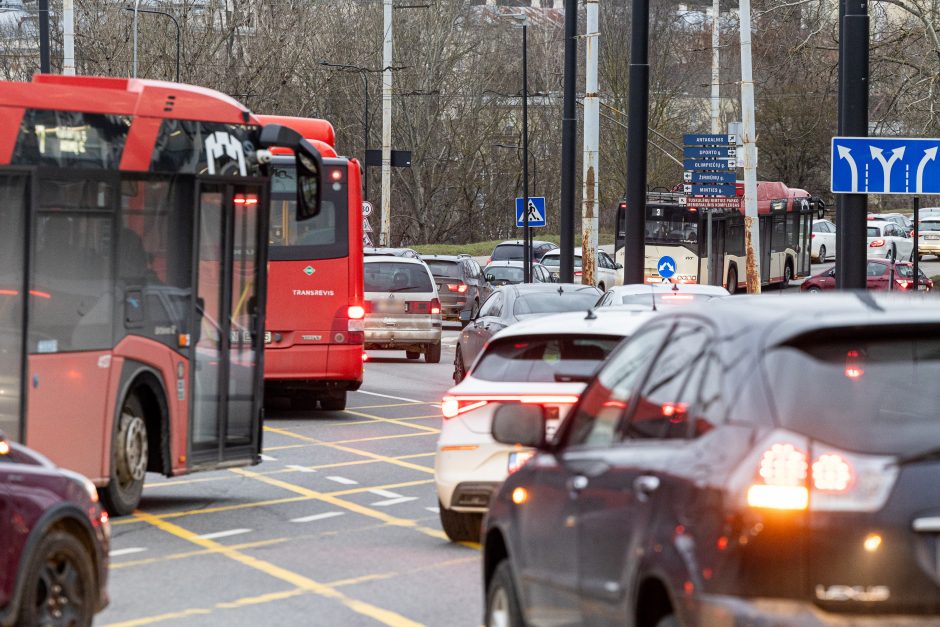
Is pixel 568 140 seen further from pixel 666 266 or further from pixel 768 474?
pixel 768 474

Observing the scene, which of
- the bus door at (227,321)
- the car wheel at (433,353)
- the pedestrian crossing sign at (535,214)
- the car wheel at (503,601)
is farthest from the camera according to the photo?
the pedestrian crossing sign at (535,214)

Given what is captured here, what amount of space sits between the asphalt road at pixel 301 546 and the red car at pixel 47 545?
1148 mm

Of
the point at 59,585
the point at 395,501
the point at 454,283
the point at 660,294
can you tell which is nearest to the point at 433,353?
the point at 660,294

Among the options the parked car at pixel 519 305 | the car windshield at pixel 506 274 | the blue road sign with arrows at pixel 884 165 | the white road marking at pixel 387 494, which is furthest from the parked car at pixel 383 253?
the white road marking at pixel 387 494

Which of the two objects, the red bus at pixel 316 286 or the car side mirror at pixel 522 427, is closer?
the car side mirror at pixel 522 427

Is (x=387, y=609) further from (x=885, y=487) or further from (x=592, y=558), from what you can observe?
(x=885, y=487)

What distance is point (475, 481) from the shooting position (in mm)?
10750

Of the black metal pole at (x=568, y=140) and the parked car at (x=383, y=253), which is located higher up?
the black metal pole at (x=568, y=140)

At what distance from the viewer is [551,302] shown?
22.7m

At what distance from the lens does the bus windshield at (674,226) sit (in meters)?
52.0

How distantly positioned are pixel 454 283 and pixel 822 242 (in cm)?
3732

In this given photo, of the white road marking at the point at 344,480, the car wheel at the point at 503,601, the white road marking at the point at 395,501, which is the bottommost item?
the white road marking at the point at 395,501

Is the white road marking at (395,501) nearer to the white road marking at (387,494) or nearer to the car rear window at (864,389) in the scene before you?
the white road marking at (387,494)

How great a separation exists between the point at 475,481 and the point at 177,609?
2.35 meters
